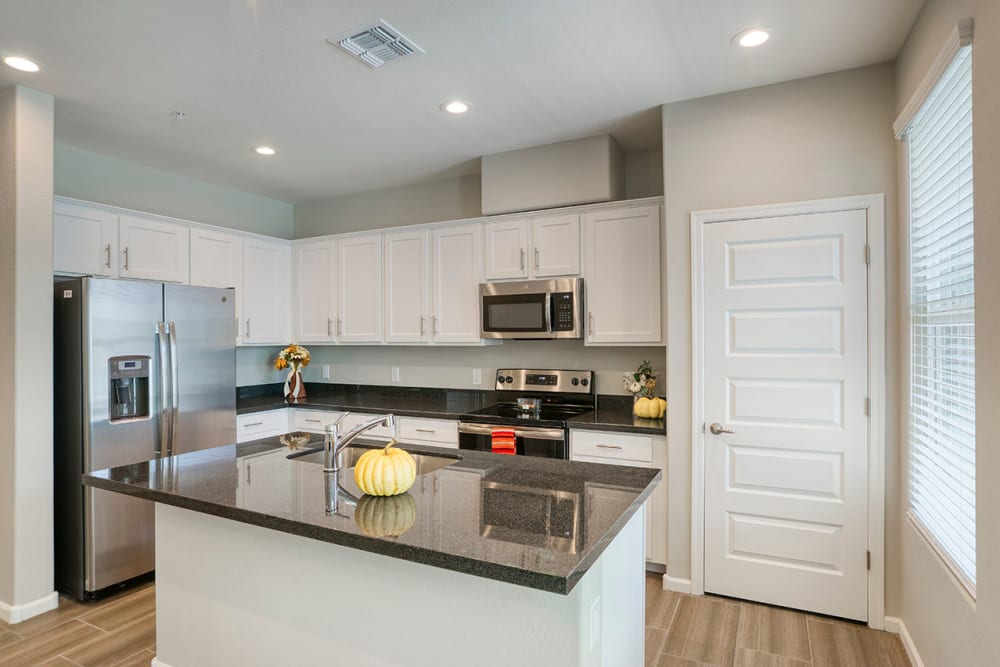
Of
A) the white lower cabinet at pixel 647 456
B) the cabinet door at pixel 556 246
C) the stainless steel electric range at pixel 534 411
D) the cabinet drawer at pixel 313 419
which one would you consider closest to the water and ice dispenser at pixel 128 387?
the cabinet drawer at pixel 313 419

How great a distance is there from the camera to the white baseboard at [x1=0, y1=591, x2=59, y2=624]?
283 centimetres

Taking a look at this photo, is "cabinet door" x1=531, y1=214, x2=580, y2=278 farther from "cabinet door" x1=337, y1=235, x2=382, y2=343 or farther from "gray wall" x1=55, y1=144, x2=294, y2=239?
"gray wall" x1=55, y1=144, x2=294, y2=239

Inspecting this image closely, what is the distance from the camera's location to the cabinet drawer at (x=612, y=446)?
327 centimetres

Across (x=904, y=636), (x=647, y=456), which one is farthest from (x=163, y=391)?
(x=904, y=636)

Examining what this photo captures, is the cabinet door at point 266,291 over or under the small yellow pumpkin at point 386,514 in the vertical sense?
over

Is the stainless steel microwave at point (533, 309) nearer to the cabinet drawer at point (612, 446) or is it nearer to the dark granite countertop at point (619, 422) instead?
the dark granite countertop at point (619, 422)

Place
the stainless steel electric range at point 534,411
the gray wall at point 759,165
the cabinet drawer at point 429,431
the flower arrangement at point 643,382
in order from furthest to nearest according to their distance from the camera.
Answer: the cabinet drawer at point 429,431 < the flower arrangement at point 643,382 < the stainless steel electric range at point 534,411 < the gray wall at point 759,165

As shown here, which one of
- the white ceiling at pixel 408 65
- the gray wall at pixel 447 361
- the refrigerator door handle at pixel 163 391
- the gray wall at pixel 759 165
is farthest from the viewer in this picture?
the gray wall at pixel 447 361

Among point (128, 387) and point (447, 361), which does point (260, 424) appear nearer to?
point (128, 387)

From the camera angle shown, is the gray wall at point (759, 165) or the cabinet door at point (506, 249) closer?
the gray wall at point (759, 165)

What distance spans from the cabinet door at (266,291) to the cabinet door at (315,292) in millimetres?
93

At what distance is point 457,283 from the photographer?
4195 millimetres

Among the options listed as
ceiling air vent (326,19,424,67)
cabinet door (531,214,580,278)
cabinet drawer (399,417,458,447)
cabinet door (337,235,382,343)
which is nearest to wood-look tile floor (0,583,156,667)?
cabinet drawer (399,417,458,447)

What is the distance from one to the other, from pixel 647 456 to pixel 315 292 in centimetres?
307
